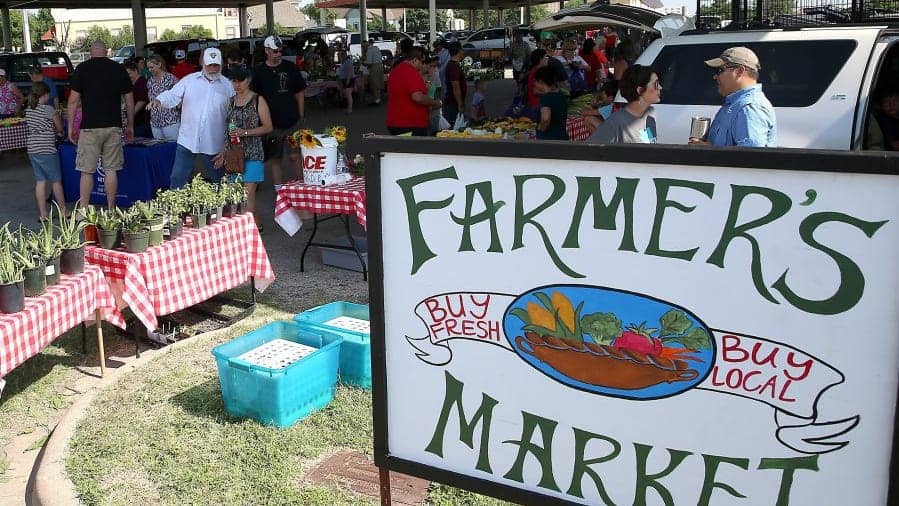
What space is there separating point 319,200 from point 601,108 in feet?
10.9

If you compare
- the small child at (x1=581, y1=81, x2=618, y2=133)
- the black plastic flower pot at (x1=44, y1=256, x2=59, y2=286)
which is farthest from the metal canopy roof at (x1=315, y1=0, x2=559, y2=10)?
the black plastic flower pot at (x1=44, y1=256, x2=59, y2=286)

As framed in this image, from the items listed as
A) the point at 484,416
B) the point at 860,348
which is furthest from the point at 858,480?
the point at 484,416

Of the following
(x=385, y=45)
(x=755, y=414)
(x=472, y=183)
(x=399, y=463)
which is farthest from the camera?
(x=385, y=45)

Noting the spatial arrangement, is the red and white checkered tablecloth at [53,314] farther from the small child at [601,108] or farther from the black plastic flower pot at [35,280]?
the small child at [601,108]

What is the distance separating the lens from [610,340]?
6.91 feet

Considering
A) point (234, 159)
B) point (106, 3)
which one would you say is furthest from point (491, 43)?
point (234, 159)

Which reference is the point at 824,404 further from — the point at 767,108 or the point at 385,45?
the point at 385,45

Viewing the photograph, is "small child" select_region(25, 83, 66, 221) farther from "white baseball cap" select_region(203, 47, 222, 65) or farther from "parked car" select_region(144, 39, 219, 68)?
"parked car" select_region(144, 39, 219, 68)

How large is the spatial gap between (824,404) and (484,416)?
2.92 feet

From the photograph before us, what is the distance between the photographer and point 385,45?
33.4m

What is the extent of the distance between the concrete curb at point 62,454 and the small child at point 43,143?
4.28 meters

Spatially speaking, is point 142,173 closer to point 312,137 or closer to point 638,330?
point 312,137

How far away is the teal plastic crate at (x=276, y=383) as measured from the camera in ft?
13.8

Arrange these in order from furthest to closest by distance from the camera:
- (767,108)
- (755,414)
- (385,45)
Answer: (385,45), (767,108), (755,414)
